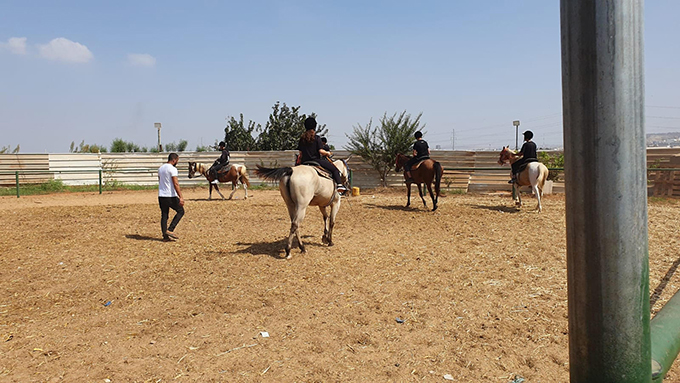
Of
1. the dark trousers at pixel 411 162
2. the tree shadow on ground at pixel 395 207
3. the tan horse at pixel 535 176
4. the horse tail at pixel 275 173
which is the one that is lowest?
the tree shadow on ground at pixel 395 207

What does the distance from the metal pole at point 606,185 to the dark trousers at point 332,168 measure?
24.6 feet

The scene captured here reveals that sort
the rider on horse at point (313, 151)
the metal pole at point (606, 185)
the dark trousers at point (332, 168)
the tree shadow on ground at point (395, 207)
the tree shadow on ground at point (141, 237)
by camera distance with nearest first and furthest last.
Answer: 1. the metal pole at point (606, 185)
2. the rider on horse at point (313, 151)
3. the dark trousers at point (332, 168)
4. the tree shadow on ground at point (141, 237)
5. the tree shadow on ground at point (395, 207)

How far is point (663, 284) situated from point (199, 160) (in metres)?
22.4

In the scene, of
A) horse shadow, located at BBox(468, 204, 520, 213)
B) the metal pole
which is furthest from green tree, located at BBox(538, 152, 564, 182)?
the metal pole

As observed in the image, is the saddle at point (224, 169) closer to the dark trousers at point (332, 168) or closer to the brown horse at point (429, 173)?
the brown horse at point (429, 173)

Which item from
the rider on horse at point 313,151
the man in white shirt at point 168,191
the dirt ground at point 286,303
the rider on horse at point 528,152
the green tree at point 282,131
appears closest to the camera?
the dirt ground at point 286,303

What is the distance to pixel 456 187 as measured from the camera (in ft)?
65.3

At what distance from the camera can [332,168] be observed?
8414 millimetres

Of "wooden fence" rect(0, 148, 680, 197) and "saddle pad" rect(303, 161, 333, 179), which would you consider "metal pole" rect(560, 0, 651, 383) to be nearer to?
"saddle pad" rect(303, 161, 333, 179)

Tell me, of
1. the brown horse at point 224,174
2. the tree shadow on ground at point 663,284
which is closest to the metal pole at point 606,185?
the tree shadow on ground at point 663,284

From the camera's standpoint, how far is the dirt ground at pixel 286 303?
162 inches

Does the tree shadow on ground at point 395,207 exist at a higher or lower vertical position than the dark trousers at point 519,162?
lower

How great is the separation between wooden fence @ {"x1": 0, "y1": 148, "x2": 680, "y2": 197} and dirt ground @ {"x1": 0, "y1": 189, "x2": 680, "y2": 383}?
30.4 ft

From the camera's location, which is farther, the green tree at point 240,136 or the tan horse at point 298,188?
the green tree at point 240,136
